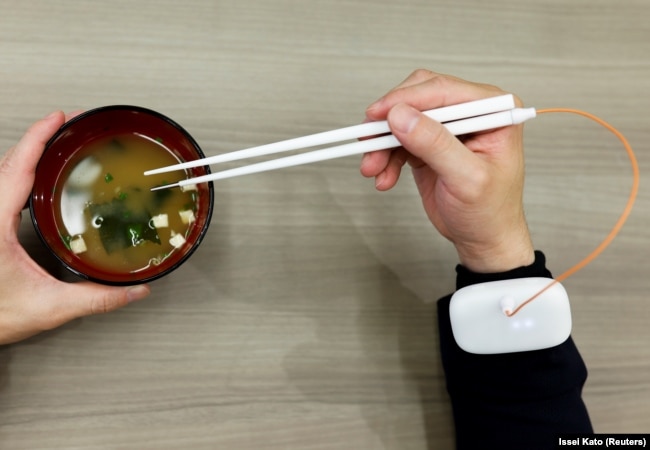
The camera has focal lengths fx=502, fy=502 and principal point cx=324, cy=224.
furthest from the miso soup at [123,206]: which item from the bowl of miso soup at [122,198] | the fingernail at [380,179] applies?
the fingernail at [380,179]

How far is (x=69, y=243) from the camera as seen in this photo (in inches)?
29.0

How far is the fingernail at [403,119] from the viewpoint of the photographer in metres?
0.63

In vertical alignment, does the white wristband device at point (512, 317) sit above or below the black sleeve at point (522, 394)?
above

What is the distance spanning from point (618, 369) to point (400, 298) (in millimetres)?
425

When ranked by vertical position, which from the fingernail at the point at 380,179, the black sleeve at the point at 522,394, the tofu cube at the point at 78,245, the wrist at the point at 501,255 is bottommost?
the black sleeve at the point at 522,394

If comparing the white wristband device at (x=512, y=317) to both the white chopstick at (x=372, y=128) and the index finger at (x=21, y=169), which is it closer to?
the white chopstick at (x=372, y=128)

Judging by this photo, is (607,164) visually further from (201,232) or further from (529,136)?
(201,232)

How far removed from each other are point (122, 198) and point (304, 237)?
1.00 feet

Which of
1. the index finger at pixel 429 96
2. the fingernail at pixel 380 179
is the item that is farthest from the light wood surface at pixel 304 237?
the index finger at pixel 429 96

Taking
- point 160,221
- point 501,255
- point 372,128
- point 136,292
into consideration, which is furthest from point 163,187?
point 501,255

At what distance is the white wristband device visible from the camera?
0.72 m

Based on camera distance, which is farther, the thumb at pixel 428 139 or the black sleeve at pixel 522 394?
the black sleeve at pixel 522 394

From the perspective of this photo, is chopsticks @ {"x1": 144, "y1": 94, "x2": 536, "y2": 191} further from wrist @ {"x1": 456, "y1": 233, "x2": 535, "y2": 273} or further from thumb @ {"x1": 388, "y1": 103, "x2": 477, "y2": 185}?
wrist @ {"x1": 456, "y1": 233, "x2": 535, "y2": 273}

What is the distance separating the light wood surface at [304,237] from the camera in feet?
2.71
